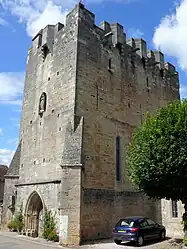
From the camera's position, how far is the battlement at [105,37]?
16328 mm

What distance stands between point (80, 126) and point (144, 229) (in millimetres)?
5811

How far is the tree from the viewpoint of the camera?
11257 millimetres

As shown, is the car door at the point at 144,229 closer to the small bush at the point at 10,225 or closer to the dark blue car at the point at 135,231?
the dark blue car at the point at 135,231

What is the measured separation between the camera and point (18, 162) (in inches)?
746

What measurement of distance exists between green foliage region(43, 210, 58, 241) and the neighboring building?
20.7 inches

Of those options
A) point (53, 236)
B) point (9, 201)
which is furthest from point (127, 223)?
point (9, 201)

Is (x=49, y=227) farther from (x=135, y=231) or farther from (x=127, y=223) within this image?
(x=135, y=231)

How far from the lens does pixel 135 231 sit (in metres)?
11.7

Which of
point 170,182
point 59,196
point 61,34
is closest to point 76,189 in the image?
point 59,196

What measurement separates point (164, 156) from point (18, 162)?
36.8 feet

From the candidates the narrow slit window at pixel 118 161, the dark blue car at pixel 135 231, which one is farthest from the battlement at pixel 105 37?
the dark blue car at pixel 135 231

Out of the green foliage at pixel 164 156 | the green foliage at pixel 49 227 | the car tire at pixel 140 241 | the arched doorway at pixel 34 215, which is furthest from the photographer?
the arched doorway at pixel 34 215

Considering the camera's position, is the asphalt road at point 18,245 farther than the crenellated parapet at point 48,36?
No

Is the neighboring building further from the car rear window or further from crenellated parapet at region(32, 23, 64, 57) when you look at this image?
the car rear window
